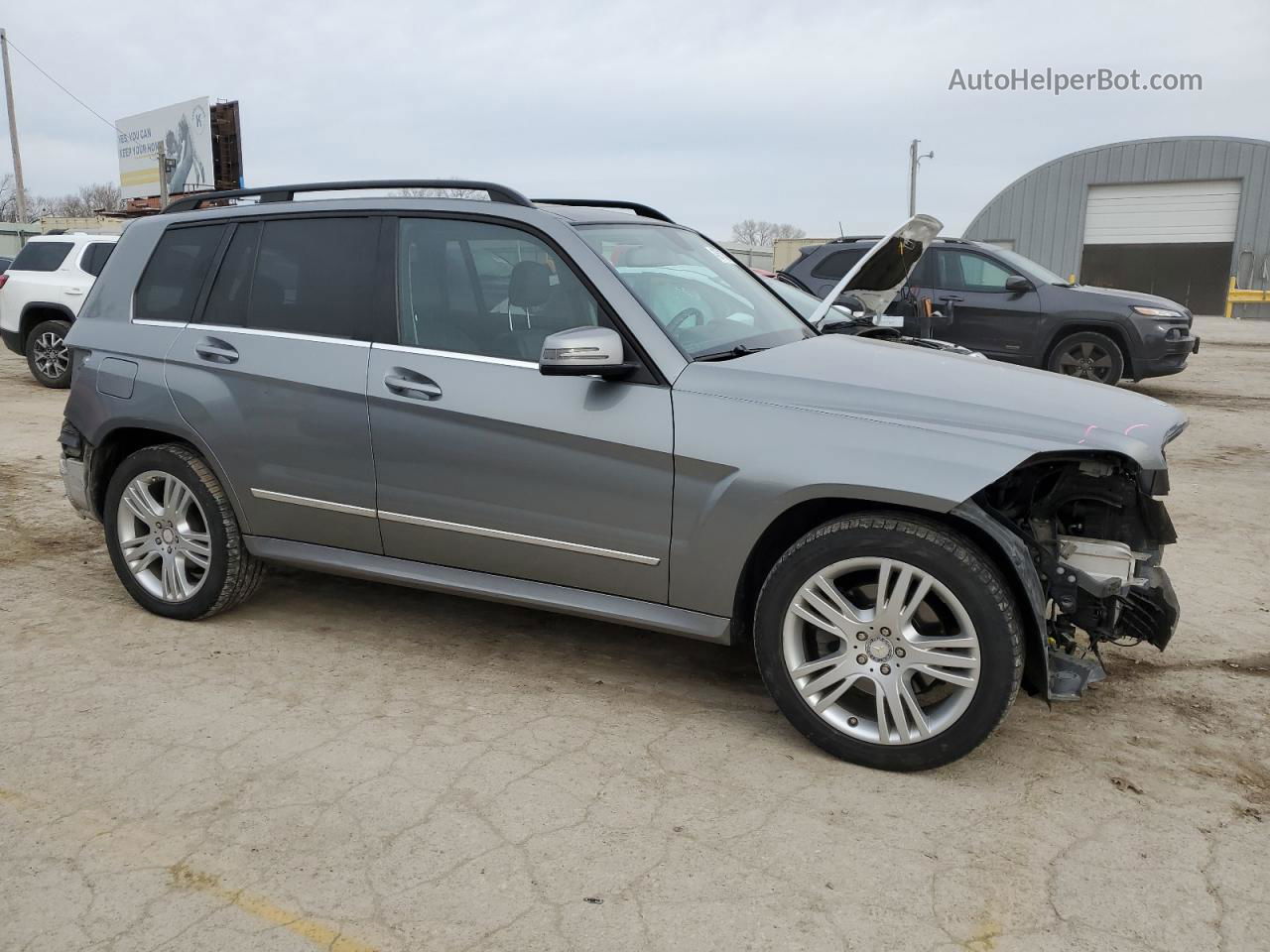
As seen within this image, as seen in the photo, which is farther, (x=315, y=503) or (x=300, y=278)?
(x=300, y=278)

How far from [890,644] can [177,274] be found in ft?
11.0

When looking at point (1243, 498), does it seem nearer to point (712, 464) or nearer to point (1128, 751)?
point (1128, 751)

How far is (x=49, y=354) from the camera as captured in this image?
12266 millimetres

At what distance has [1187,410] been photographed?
35.3 feet

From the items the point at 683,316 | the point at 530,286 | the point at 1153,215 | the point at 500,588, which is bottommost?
the point at 500,588

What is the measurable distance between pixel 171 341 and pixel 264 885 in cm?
255

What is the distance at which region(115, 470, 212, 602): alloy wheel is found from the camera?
4.30 metres

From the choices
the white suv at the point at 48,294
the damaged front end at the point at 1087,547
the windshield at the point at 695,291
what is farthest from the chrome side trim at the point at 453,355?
the white suv at the point at 48,294

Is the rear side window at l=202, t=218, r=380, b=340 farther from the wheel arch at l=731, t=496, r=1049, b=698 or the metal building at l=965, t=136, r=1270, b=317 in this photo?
the metal building at l=965, t=136, r=1270, b=317

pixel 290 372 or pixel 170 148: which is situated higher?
pixel 170 148

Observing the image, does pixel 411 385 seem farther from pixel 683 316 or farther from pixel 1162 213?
pixel 1162 213

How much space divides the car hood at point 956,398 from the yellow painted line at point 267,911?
6.11 feet

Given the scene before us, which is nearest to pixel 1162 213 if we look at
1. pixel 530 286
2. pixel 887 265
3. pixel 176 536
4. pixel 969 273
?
pixel 969 273

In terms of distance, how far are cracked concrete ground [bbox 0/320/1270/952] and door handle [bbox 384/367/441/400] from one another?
1076mm
